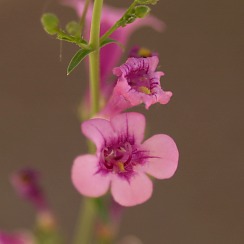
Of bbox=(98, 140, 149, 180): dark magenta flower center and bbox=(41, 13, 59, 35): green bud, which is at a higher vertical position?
bbox=(41, 13, 59, 35): green bud

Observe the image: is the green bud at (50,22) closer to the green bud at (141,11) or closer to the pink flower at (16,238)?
the green bud at (141,11)

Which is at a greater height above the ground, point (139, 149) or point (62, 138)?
point (62, 138)

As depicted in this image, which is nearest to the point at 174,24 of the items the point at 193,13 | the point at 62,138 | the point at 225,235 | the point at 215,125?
the point at 193,13

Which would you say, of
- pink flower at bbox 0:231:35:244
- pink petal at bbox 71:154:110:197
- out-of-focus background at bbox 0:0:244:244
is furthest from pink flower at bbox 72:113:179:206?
out-of-focus background at bbox 0:0:244:244

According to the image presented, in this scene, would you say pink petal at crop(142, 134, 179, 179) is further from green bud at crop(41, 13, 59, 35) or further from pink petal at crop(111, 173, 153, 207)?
green bud at crop(41, 13, 59, 35)

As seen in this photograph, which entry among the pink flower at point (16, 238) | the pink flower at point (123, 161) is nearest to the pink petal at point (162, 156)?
the pink flower at point (123, 161)

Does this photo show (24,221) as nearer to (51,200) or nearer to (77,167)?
(51,200)
